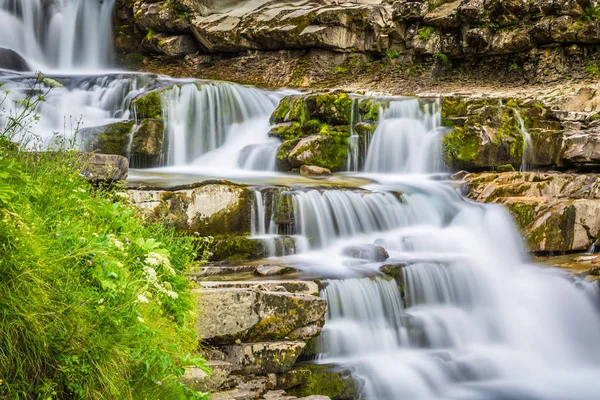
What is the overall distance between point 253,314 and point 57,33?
797 inches

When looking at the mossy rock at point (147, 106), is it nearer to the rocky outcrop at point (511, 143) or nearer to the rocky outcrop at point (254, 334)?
the rocky outcrop at point (511, 143)

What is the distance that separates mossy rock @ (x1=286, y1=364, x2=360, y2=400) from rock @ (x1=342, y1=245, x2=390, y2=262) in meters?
2.56

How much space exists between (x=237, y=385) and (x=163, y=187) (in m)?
3.96

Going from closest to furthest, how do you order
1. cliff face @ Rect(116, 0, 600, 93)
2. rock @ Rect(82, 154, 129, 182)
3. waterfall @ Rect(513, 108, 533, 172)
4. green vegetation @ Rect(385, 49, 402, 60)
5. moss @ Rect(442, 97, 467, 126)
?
rock @ Rect(82, 154, 129, 182), waterfall @ Rect(513, 108, 533, 172), moss @ Rect(442, 97, 467, 126), cliff face @ Rect(116, 0, 600, 93), green vegetation @ Rect(385, 49, 402, 60)

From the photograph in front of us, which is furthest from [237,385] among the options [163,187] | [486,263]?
[486,263]

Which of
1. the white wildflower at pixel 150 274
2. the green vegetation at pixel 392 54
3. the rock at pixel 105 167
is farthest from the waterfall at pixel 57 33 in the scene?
the white wildflower at pixel 150 274

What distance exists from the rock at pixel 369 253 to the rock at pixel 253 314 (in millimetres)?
2801

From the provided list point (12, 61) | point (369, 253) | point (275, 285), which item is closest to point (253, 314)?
point (275, 285)

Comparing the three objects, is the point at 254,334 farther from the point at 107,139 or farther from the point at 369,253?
the point at 107,139

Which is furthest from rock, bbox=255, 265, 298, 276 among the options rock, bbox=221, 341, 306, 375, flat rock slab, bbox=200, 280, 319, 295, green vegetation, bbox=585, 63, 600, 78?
green vegetation, bbox=585, 63, 600, 78

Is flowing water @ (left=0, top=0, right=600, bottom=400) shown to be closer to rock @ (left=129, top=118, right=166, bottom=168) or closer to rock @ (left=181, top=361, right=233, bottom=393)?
rock @ (left=129, top=118, right=166, bottom=168)

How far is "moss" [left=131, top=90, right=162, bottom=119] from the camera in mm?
13633

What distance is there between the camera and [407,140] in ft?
43.6

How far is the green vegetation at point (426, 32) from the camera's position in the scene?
19.8m
